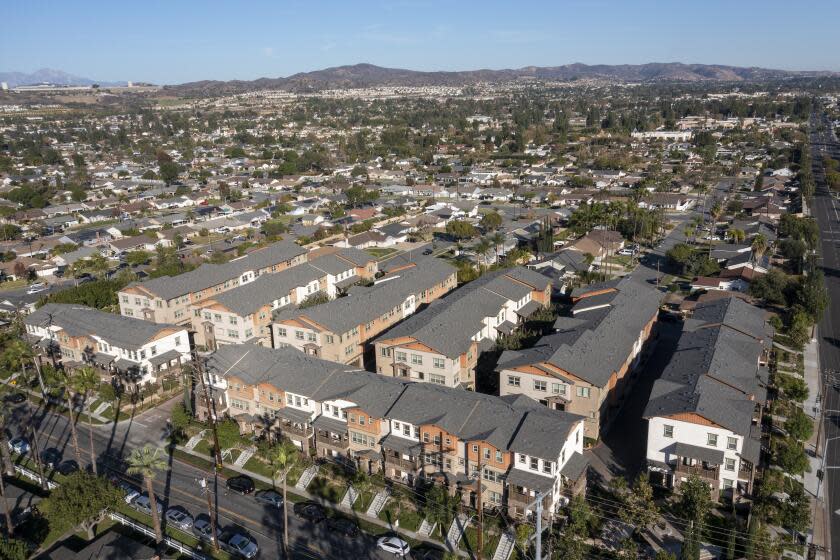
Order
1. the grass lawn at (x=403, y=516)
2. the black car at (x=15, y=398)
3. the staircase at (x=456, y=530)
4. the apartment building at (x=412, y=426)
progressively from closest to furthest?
the staircase at (x=456, y=530), the apartment building at (x=412, y=426), the grass lawn at (x=403, y=516), the black car at (x=15, y=398)

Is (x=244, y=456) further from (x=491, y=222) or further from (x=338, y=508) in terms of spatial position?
(x=491, y=222)

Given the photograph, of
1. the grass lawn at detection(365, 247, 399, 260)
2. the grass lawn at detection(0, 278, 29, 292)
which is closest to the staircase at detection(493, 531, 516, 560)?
the grass lawn at detection(365, 247, 399, 260)

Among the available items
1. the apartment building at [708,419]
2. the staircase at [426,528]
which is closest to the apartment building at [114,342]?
the staircase at [426,528]

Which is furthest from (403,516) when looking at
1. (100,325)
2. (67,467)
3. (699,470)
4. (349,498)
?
(100,325)

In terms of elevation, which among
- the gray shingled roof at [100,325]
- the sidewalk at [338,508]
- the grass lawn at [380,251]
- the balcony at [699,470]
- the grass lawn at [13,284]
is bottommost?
the grass lawn at [13,284]

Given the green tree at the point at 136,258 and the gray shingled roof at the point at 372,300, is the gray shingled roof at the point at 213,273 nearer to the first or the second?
the gray shingled roof at the point at 372,300

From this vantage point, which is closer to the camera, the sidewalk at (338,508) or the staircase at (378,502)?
the sidewalk at (338,508)

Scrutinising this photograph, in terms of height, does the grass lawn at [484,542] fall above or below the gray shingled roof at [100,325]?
below

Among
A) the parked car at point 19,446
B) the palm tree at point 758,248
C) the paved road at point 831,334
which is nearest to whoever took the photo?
the paved road at point 831,334

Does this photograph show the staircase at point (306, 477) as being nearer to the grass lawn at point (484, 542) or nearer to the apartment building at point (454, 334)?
the grass lawn at point (484, 542)
